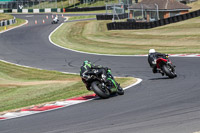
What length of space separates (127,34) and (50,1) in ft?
177

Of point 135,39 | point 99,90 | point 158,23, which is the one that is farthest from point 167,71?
point 158,23

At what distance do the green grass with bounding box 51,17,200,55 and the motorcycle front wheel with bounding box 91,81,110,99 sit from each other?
16514 mm

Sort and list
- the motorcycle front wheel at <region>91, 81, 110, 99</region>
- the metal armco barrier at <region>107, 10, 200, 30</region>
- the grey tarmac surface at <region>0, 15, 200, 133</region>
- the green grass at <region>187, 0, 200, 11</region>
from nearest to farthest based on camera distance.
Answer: the grey tarmac surface at <region>0, 15, 200, 133</region>, the motorcycle front wheel at <region>91, 81, 110, 99</region>, the metal armco barrier at <region>107, 10, 200, 30</region>, the green grass at <region>187, 0, 200, 11</region>

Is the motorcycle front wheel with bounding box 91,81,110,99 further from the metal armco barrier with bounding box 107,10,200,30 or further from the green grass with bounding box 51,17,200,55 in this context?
the metal armco barrier with bounding box 107,10,200,30

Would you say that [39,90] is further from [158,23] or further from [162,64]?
[158,23]

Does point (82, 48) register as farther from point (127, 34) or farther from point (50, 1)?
point (50, 1)

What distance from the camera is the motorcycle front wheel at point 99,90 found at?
1196 cm

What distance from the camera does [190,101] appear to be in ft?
34.3

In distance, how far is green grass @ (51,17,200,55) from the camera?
31.6 m

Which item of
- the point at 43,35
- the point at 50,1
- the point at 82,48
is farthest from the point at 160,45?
the point at 50,1

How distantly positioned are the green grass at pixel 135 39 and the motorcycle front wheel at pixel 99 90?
1651 centimetres

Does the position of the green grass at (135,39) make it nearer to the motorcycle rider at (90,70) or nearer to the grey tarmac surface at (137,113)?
the grey tarmac surface at (137,113)

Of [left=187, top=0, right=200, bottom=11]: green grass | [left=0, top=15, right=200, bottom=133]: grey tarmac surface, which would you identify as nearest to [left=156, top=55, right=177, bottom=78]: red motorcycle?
[left=0, top=15, right=200, bottom=133]: grey tarmac surface

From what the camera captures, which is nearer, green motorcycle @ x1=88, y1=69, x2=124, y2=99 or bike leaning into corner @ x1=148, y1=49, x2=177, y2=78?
green motorcycle @ x1=88, y1=69, x2=124, y2=99
